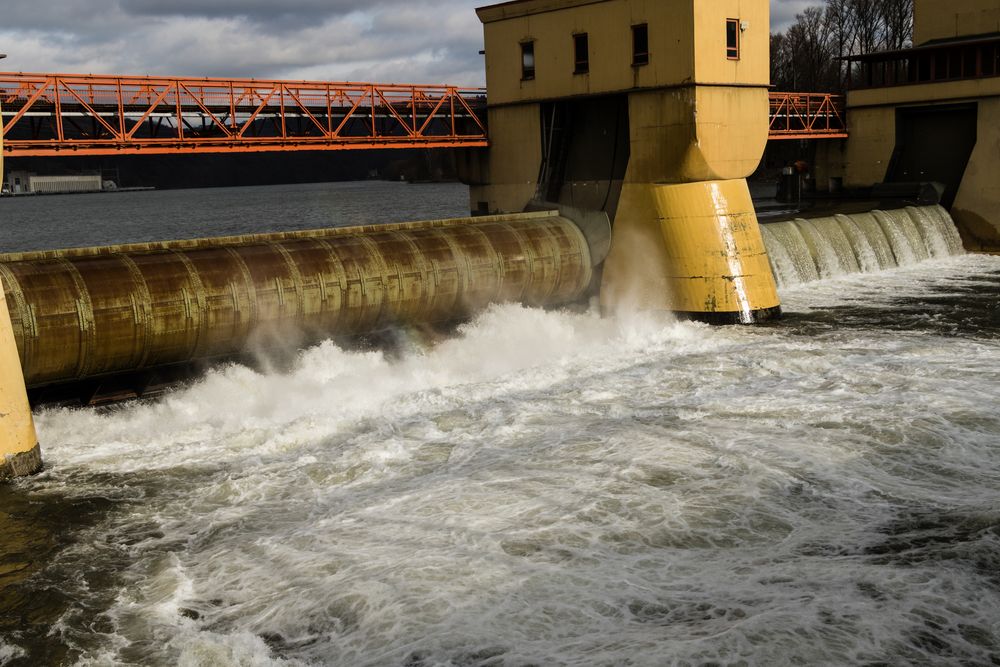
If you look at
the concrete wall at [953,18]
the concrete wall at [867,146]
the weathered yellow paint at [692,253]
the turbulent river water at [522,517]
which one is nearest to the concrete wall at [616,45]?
the weathered yellow paint at [692,253]

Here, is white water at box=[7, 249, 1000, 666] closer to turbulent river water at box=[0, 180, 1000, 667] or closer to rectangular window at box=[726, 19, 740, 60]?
turbulent river water at box=[0, 180, 1000, 667]

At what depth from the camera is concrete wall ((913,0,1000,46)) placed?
39750 mm

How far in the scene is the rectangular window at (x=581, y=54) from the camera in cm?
2380

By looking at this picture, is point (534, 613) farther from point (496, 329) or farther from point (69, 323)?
point (496, 329)

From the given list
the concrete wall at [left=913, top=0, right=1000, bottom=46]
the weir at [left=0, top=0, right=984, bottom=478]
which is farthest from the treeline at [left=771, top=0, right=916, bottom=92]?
the weir at [left=0, top=0, right=984, bottom=478]

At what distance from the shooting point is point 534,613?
9.02m

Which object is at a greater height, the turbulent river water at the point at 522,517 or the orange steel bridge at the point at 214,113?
the orange steel bridge at the point at 214,113

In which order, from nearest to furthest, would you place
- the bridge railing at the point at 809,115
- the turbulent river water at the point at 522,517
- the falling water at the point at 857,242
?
the turbulent river water at the point at 522,517 → the falling water at the point at 857,242 → the bridge railing at the point at 809,115

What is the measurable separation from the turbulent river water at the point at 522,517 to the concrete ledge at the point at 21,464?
7.7 inches

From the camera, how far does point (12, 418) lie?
1308 centimetres

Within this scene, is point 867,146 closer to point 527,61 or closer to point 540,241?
point 527,61

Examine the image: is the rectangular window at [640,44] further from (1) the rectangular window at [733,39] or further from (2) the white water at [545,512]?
(2) the white water at [545,512]

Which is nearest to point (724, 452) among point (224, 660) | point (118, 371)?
point (224, 660)

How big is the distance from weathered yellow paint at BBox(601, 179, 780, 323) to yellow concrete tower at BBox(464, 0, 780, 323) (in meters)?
0.02
